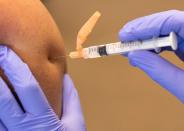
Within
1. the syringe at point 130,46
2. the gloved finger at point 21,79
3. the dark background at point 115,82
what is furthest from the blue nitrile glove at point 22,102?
the dark background at point 115,82

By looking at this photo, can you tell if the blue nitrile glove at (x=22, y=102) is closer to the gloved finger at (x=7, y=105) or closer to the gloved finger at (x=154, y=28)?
the gloved finger at (x=7, y=105)

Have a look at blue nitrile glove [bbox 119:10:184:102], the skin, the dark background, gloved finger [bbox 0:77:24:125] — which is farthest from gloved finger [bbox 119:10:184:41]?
the dark background

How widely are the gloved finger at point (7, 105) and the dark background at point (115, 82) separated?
107 centimetres

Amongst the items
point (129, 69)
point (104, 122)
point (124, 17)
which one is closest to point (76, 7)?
point (124, 17)

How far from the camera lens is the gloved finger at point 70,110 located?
106 centimetres

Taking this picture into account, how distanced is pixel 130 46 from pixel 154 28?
81mm

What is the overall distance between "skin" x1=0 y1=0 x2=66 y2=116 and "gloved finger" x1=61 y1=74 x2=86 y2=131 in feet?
0.20

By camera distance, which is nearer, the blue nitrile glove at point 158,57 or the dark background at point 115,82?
the blue nitrile glove at point 158,57

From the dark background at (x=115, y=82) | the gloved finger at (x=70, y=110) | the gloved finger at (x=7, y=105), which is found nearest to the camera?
the gloved finger at (x=7, y=105)

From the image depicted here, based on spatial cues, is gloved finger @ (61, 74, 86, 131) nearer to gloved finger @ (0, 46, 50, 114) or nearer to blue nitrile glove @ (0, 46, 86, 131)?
blue nitrile glove @ (0, 46, 86, 131)

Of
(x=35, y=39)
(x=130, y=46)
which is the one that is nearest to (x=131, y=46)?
(x=130, y=46)

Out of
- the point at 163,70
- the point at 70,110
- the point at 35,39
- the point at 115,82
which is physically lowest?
the point at 115,82

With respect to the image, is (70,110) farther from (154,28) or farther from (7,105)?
(154,28)

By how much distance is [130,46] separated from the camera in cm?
96
